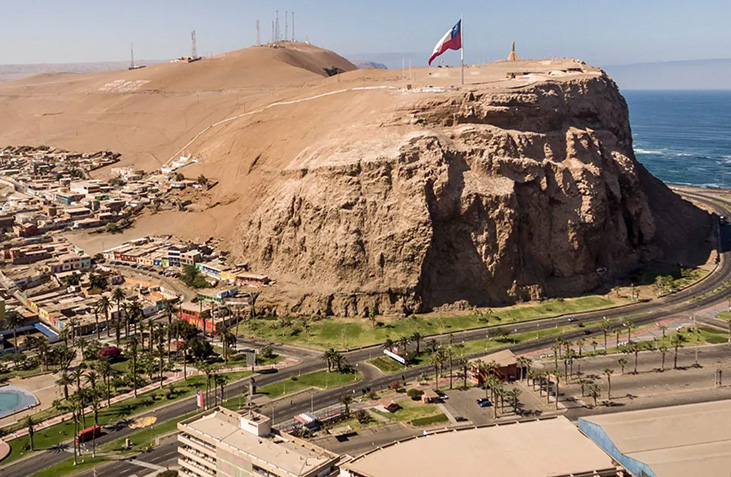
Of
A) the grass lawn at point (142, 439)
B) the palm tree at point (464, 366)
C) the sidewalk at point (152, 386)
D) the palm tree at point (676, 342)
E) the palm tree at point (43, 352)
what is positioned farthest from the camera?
the palm tree at point (43, 352)

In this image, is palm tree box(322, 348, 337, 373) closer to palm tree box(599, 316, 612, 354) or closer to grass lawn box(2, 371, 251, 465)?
grass lawn box(2, 371, 251, 465)

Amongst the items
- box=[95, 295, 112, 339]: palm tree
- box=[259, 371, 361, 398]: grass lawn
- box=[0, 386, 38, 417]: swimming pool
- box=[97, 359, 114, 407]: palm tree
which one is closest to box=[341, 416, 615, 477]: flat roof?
box=[259, 371, 361, 398]: grass lawn

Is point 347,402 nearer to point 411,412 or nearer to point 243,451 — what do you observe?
point 411,412

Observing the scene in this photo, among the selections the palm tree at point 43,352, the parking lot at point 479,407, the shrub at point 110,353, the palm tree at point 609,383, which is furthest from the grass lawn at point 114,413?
the palm tree at point 609,383

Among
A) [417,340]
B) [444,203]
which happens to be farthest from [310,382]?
[444,203]

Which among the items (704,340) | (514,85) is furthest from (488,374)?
(514,85)

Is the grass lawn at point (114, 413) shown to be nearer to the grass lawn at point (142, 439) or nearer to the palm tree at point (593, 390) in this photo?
the grass lawn at point (142, 439)

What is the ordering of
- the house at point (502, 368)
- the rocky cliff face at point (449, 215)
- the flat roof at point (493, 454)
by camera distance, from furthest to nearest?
the rocky cliff face at point (449, 215)
the house at point (502, 368)
the flat roof at point (493, 454)

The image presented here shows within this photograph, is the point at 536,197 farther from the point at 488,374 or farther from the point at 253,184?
the point at 253,184
